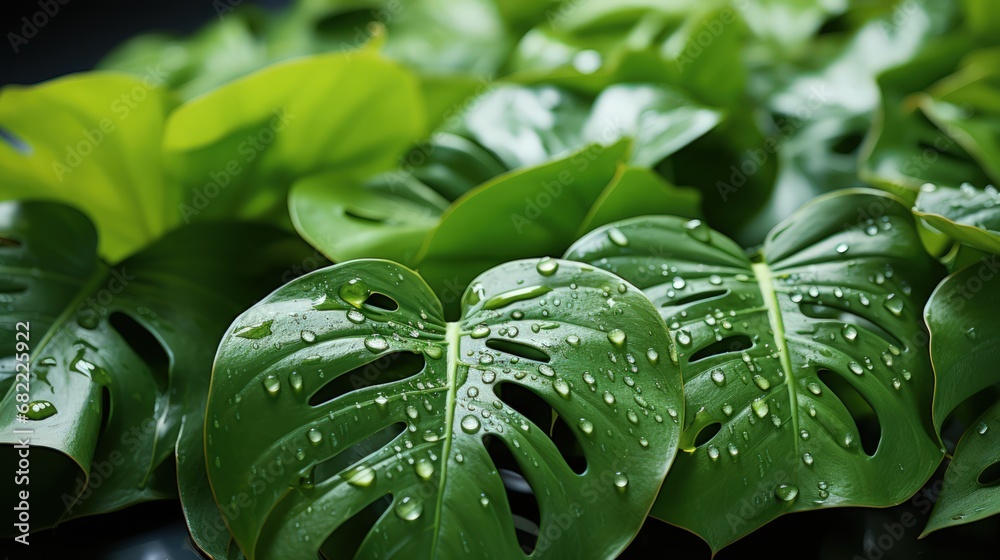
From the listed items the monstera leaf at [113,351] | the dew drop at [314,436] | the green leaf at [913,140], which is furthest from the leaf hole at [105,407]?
Result: the green leaf at [913,140]

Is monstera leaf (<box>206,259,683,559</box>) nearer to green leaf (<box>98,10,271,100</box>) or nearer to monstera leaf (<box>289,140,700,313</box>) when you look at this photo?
monstera leaf (<box>289,140,700,313</box>)

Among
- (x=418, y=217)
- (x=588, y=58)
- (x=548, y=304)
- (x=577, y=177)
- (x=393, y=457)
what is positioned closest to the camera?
(x=393, y=457)

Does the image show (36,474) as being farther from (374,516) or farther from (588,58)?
(588,58)

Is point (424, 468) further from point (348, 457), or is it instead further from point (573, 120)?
point (573, 120)

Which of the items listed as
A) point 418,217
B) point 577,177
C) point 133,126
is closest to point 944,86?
point 577,177

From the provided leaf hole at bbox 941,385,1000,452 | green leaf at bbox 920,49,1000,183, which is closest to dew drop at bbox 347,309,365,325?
leaf hole at bbox 941,385,1000,452
